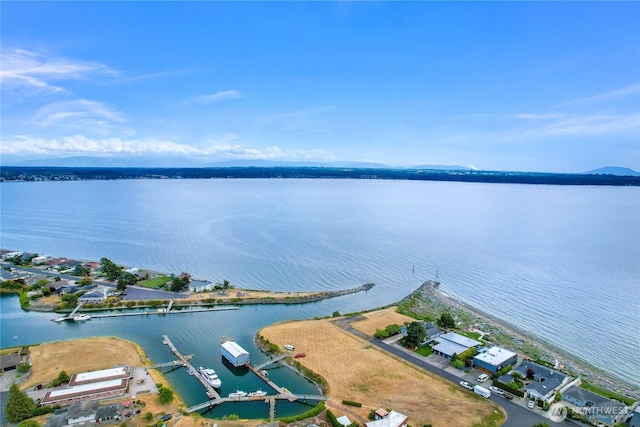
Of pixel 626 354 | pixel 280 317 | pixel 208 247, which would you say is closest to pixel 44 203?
pixel 208 247

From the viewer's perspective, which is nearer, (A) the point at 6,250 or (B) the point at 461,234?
(A) the point at 6,250

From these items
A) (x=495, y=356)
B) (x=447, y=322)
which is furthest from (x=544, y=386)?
(x=447, y=322)

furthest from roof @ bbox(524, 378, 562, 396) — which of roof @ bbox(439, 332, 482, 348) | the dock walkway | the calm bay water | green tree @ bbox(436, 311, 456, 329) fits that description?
the dock walkway

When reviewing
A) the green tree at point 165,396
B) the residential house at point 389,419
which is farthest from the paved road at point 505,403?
A: the green tree at point 165,396

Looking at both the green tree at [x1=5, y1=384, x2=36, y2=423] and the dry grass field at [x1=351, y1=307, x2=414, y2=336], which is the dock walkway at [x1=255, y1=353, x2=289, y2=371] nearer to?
the dry grass field at [x1=351, y1=307, x2=414, y2=336]

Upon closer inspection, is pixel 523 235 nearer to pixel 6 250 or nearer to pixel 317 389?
pixel 317 389

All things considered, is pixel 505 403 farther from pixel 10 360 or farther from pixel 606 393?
pixel 10 360
